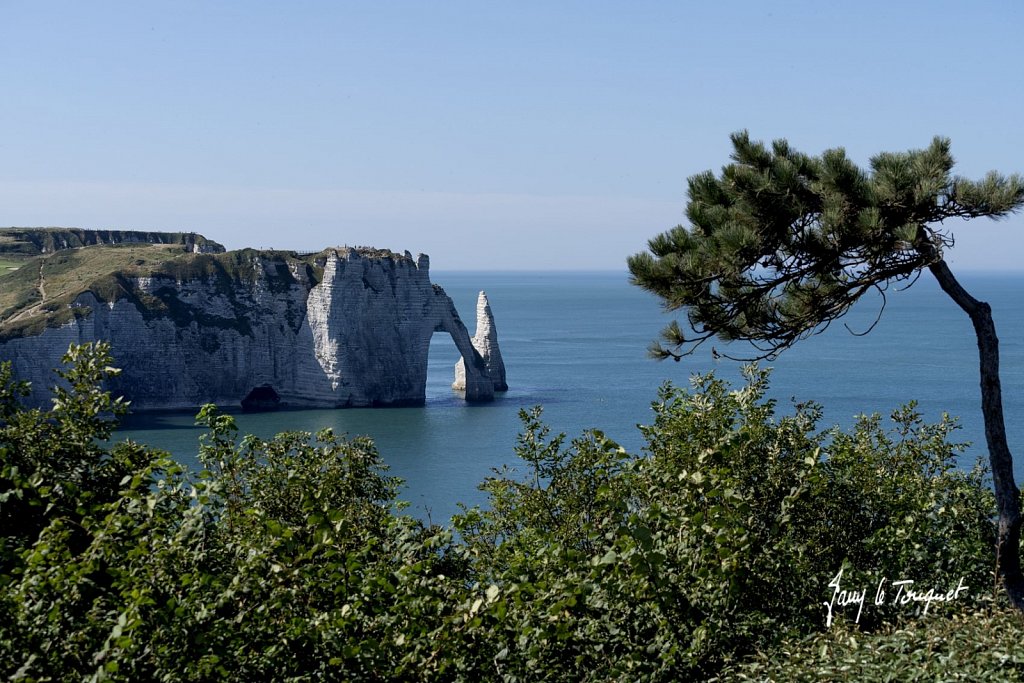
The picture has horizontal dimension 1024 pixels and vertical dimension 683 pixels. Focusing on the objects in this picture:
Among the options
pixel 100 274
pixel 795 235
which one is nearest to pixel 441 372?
pixel 100 274

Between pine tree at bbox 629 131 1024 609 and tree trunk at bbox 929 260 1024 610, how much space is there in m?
0.02

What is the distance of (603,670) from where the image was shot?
1005 centimetres

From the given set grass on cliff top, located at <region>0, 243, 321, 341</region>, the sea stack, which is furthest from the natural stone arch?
grass on cliff top, located at <region>0, 243, 321, 341</region>

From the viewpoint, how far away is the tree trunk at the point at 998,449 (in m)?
12.3

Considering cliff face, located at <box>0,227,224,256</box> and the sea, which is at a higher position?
cliff face, located at <box>0,227,224,256</box>

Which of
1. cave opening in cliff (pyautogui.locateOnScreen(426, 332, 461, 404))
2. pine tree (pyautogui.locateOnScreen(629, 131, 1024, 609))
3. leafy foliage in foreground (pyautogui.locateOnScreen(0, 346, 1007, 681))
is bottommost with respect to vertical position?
cave opening in cliff (pyautogui.locateOnScreen(426, 332, 461, 404))

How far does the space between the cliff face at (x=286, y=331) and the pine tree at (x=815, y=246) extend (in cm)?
9627

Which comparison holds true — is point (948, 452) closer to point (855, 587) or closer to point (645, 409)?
point (855, 587)

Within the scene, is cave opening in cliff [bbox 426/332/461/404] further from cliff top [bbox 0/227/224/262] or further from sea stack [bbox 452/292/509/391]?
cliff top [bbox 0/227/224/262]

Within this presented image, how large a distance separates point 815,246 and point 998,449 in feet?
10.7

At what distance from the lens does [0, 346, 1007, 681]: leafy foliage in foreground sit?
29.3 feet

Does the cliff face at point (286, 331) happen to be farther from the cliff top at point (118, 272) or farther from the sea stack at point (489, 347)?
the sea stack at point (489, 347)

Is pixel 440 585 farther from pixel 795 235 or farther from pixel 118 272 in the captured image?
pixel 118 272

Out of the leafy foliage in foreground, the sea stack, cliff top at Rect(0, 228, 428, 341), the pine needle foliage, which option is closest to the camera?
the leafy foliage in foreground
